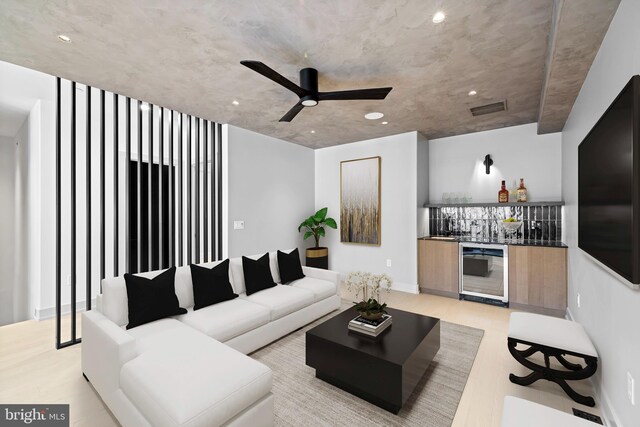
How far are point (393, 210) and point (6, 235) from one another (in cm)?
628

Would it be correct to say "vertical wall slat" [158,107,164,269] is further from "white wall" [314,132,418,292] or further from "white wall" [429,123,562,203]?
"white wall" [429,123,562,203]

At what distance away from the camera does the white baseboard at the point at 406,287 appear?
487cm

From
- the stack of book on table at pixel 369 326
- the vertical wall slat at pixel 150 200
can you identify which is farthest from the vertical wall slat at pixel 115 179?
the stack of book on table at pixel 369 326

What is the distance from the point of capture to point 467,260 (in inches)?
174

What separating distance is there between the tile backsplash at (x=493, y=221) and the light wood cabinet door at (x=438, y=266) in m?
0.66

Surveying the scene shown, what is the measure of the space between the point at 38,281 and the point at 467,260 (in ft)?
19.8

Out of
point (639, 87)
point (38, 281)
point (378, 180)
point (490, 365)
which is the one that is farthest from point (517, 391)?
point (38, 281)

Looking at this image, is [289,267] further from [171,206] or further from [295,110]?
[295,110]

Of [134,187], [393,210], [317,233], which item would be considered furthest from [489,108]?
[134,187]

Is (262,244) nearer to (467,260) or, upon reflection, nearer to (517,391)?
(467,260)

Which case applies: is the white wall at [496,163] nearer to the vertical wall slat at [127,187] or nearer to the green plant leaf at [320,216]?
the green plant leaf at [320,216]

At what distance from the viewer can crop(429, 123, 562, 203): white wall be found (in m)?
4.30

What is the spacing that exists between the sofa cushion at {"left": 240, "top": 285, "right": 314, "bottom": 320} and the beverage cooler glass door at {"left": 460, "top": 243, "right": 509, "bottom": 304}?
2577 mm

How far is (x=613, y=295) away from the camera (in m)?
1.78
